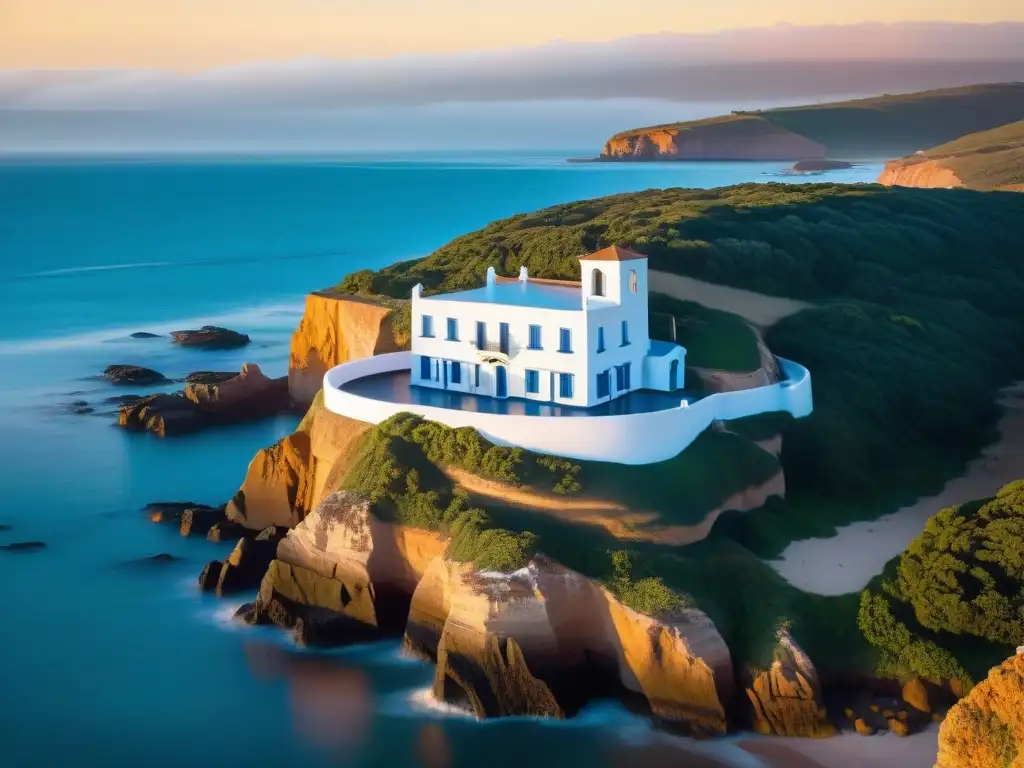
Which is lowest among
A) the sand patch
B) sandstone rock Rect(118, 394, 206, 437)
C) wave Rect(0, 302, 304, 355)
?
the sand patch

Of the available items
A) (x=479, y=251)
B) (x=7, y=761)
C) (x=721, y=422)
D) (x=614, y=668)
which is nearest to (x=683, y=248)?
(x=479, y=251)

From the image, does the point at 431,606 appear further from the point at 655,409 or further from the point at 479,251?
the point at 479,251

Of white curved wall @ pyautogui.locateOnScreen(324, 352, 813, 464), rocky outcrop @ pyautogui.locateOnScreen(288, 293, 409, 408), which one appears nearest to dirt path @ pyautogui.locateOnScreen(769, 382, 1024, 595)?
white curved wall @ pyautogui.locateOnScreen(324, 352, 813, 464)

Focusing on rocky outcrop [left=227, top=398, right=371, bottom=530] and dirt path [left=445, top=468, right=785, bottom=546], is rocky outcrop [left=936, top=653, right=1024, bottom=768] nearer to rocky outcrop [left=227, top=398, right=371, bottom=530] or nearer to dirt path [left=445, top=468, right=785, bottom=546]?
dirt path [left=445, top=468, right=785, bottom=546]

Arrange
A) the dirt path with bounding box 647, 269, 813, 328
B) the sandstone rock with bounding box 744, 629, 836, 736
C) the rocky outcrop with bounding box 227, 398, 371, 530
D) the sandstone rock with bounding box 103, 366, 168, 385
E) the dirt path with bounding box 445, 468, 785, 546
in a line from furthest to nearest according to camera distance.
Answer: the sandstone rock with bounding box 103, 366, 168, 385 → the dirt path with bounding box 647, 269, 813, 328 → the rocky outcrop with bounding box 227, 398, 371, 530 → the dirt path with bounding box 445, 468, 785, 546 → the sandstone rock with bounding box 744, 629, 836, 736

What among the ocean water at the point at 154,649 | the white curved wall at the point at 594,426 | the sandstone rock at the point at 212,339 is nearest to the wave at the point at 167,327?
the ocean water at the point at 154,649

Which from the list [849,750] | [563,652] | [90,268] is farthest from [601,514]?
[90,268]

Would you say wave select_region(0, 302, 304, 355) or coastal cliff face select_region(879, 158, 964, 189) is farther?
coastal cliff face select_region(879, 158, 964, 189)
